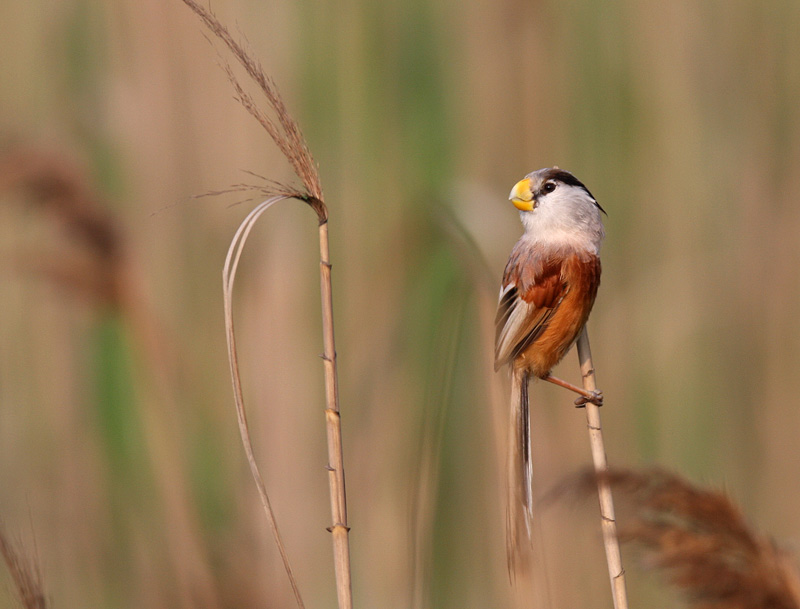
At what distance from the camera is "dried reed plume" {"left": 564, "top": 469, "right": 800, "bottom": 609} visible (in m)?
0.94

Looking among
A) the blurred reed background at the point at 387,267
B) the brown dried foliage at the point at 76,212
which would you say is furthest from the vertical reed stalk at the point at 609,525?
the brown dried foliage at the point at 76,212

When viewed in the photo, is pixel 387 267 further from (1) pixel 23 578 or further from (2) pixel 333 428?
(1) pixel 23 578

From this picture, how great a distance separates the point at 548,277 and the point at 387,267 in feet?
1.24

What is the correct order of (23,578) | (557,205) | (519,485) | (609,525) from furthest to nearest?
1. (557,205)
2. (519,485)
3. (609,525)
4. (23,578)

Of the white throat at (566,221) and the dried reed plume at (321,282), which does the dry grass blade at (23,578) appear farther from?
the white throat at (566,221)

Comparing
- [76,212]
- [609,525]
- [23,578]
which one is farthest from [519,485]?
[76,212]

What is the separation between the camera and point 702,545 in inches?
39.2

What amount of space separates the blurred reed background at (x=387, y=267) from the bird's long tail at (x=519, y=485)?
0.12 meters

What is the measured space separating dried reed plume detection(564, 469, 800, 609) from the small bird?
89 cm

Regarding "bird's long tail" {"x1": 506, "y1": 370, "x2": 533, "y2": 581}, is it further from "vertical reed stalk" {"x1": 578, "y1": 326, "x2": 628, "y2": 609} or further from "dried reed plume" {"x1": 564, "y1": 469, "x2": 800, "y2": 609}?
"dried reed plume" {"x1": 564, "y1": 469, "x2": 800, "y2": 609}

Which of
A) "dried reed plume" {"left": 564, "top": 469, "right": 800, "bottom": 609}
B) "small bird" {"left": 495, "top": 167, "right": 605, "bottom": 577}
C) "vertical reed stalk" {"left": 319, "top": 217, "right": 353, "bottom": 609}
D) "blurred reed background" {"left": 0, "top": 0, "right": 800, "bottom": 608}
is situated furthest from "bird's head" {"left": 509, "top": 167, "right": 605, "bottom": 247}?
"dried reed plume" {"left": 564, "top": 469, "right": 800, "bottom": 609}

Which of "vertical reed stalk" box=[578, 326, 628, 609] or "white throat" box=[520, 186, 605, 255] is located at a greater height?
"white throat" box=[520, 186, 605, 255]

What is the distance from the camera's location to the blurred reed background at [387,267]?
2.34 metres

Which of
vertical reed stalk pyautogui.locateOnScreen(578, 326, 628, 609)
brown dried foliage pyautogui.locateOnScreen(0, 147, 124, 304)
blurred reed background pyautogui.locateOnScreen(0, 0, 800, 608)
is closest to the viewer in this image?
vertical reed stalk pyautogui.locateOnScreen(578, 326, 628, 609)
